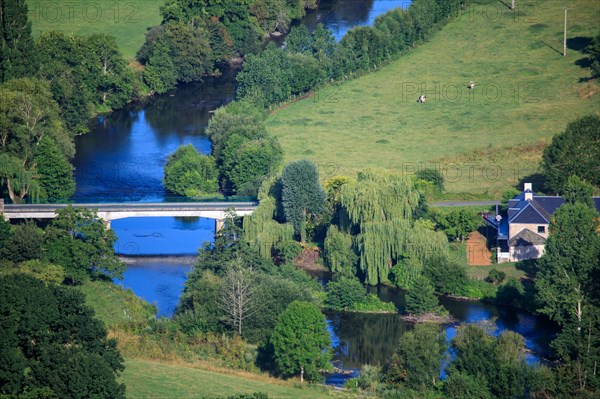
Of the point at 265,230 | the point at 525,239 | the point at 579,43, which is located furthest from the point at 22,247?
the point at 579,43

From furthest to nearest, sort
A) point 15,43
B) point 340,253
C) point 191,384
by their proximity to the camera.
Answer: point 15,43 < point 340,253 < point 191,384

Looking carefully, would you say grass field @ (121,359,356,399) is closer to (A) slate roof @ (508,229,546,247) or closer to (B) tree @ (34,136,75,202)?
(A) slate roof @ (508,229,546,247)

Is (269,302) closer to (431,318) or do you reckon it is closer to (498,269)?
(431,318)

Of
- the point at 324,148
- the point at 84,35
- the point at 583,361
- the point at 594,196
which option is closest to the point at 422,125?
the point at 324,148

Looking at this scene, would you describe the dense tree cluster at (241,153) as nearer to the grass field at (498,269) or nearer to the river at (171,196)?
the river at (171,196)

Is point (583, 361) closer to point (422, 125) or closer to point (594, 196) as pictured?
point (594, 196)

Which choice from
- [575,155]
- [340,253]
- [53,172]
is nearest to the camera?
[340,253]
